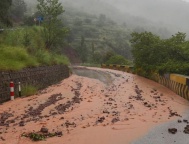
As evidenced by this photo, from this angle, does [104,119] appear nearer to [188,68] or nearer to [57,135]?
[57,135]

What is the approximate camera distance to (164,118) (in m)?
10.1

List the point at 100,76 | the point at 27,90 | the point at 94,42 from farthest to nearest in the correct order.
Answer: the point at 94,42 → the point at 100,76 → the point at 27,90

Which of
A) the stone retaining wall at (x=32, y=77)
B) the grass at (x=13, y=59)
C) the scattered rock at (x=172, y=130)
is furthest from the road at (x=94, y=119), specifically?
the grass at (x=13, y=59)

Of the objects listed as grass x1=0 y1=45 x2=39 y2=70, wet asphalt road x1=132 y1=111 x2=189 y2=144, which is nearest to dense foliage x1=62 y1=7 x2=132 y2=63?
grass x1=0 y1=45 x2=39 y2=70

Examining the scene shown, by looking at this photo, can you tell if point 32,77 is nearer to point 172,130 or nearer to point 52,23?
point 172,130

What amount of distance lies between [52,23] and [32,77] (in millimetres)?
14543

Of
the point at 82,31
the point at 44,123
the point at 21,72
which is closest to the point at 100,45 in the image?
the point at 82,31

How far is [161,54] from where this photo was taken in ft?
79.4

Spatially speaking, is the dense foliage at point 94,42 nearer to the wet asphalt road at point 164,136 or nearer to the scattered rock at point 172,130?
the wet asphalt road at point 164,136

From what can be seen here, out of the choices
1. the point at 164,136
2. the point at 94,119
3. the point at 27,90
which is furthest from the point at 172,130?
the point at 27,90

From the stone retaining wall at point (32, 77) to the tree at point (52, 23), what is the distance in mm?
6197

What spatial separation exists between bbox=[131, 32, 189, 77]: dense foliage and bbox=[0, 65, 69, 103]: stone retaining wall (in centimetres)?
778

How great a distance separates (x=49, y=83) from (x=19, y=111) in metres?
9.26

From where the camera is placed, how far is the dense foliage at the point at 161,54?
21.2 m
